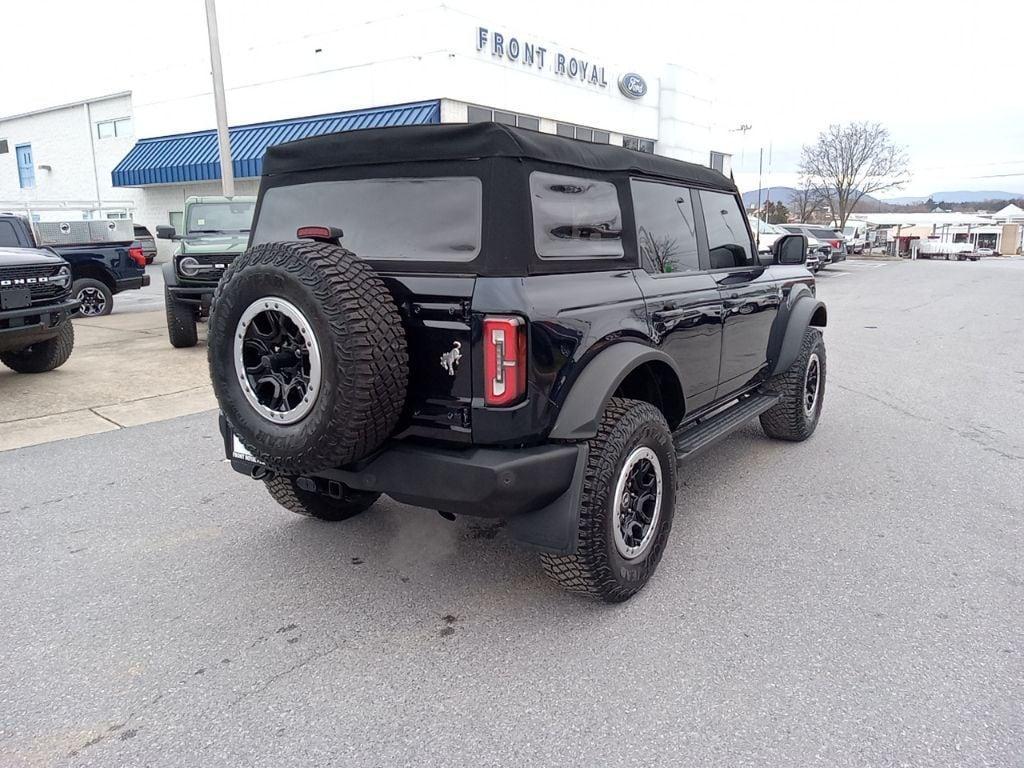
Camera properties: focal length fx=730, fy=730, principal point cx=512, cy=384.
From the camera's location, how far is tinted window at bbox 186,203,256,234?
10.4m

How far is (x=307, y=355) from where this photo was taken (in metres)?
2.77

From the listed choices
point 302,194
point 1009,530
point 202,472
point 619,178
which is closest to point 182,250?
point 202,472

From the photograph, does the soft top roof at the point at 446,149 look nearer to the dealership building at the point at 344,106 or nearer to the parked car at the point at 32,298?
the parked car at the point at 32,298

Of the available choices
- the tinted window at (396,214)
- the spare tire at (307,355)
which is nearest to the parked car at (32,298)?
the tinted window at (396,214)

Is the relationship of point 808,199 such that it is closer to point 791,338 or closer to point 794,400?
point 794,400

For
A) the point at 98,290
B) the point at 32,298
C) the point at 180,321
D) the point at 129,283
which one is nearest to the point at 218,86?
the point at 129,283

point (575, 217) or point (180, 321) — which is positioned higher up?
point (575, 217)

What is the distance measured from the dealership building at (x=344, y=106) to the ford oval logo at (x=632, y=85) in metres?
0.06

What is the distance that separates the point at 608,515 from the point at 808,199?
70927 mm

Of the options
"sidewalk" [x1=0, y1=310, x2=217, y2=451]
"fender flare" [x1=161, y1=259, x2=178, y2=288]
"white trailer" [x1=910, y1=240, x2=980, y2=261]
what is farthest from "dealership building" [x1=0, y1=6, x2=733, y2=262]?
"white trailer" [x1=910, y1=240, x2=980, y2=261]

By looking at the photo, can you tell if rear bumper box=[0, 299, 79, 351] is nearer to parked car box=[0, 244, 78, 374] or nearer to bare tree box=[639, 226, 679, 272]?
parked car box=[0, 244, 78, 374]

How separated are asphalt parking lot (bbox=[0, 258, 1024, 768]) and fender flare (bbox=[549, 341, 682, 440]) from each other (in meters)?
0.86

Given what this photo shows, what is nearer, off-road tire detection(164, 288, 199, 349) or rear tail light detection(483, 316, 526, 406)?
rear tail light detection(483, 316, 526, 406)

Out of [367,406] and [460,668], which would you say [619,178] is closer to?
[367,406]
